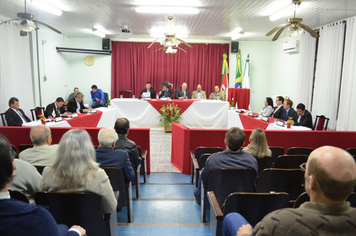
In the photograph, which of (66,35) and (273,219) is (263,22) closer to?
(273,219)

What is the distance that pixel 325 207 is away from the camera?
868 mm

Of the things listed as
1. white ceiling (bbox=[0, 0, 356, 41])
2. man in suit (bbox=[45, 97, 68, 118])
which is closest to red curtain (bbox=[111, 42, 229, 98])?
white ceiling (bbox=[0, 0, 356, 41])

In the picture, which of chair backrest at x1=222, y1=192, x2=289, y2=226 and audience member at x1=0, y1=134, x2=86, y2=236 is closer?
audience member at x1=0, y1=134, x2=86, y2=236

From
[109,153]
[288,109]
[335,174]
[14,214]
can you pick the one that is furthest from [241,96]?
[14,214]

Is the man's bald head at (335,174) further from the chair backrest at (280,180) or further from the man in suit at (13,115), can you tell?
the man in suit at (13,115)

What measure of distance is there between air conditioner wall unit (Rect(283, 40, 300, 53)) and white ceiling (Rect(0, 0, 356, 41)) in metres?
0.86

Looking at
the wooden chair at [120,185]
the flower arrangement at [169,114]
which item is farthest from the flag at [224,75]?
the wooden chair at [120,185]

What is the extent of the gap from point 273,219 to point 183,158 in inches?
128

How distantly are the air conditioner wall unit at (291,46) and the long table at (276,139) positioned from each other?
4738 millimetres

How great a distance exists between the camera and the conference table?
316 inches

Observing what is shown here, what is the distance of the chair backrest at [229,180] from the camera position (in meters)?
2.21

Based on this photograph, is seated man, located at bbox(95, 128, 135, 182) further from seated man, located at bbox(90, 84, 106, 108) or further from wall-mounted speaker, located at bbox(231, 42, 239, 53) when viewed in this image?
wall-mounted speaker, located at bbox(231, 42, 239, 53)

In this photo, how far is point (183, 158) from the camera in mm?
4129

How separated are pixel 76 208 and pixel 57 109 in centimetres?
478
